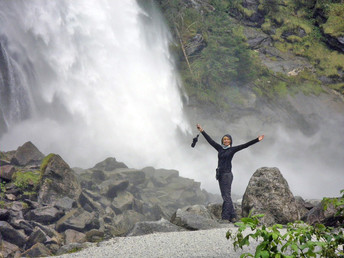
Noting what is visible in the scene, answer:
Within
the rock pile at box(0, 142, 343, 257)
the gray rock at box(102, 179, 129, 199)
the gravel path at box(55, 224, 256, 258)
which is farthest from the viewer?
the gray rock at box(102, 179, 129, 199)

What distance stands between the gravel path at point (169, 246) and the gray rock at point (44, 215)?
522cm

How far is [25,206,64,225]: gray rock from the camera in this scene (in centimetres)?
1023

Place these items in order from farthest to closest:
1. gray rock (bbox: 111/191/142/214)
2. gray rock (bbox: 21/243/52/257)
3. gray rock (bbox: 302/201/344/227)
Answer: gray rock (bbox: 111/191/142/214), gray rock (bbox: 21/243/52/257), gray rock (bbox: 302/201/344/227)

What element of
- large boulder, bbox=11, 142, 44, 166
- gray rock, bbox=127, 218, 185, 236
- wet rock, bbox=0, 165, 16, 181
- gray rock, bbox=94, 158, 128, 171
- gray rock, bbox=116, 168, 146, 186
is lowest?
gray rock, bbox=127, 218, 185, 236

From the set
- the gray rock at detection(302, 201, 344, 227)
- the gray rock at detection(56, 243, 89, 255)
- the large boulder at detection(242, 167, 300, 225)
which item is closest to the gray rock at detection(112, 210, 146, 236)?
the large boulder at detection(242, 167, 300, 225)

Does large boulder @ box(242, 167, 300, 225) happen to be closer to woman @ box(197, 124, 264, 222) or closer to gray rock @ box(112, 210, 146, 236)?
woman @ box(197, 124, 264, 222)

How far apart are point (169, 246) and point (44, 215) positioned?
21.1 feet

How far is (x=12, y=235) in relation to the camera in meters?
8.74

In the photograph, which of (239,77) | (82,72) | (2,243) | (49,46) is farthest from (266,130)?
(2,243)

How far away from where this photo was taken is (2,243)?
8.42 m

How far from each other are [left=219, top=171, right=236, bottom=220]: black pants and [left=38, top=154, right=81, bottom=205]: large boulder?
646cm

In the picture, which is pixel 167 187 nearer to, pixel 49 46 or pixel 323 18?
pixel 49 46

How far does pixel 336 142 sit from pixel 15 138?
2485cm

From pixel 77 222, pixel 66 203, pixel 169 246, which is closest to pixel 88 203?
pixel 66 203
